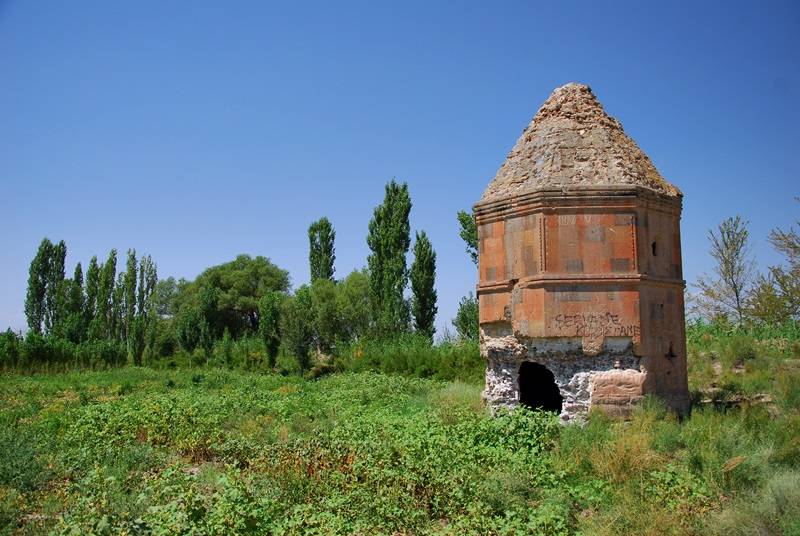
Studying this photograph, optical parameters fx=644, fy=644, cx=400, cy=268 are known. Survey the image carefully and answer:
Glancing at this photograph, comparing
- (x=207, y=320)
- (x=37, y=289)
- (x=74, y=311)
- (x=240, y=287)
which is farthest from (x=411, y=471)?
(x=240, y=287)

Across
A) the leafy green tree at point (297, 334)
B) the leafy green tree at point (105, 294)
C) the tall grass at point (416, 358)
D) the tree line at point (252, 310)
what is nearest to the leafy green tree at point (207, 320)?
the tree line at point (252, 310)

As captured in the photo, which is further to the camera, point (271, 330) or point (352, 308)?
point (352, 308)

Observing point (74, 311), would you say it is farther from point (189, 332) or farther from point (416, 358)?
point (416, 358)

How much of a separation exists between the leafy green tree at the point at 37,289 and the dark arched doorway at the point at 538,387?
104 ft

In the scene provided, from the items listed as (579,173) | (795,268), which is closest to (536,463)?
(579,173)

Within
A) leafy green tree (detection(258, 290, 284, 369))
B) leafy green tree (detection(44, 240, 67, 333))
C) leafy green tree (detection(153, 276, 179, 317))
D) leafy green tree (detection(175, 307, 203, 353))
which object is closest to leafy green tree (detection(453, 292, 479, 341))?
leafy green tree (detection(258, 290, 284, 369))

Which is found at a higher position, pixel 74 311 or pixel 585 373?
pixel 74 311

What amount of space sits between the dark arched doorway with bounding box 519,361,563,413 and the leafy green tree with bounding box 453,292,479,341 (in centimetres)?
1361

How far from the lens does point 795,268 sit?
66.7 feet

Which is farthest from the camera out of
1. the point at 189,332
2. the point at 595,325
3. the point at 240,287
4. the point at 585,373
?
the point at 240,287

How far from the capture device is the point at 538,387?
11781mm

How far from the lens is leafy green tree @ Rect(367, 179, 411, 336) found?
1078 inches

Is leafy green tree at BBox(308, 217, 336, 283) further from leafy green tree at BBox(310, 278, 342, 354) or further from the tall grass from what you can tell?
the tall grass

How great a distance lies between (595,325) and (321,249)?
29276mm
